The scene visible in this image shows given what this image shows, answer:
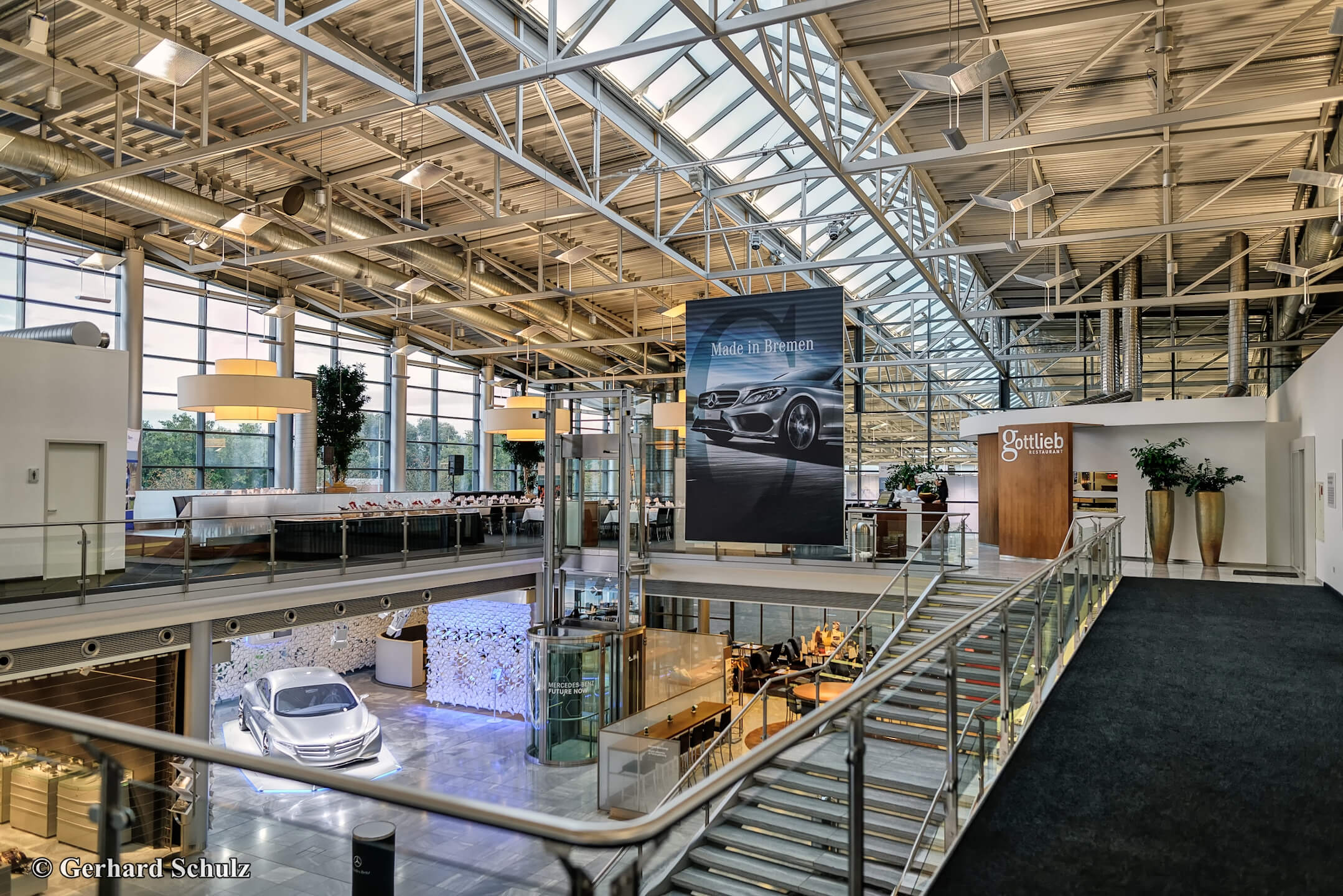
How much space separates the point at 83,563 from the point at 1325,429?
1582 centimetres

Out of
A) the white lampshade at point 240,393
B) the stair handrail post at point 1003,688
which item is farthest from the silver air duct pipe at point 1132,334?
the white lampshade at point 240,393

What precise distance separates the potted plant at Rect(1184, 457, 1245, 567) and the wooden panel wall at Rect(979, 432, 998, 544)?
3655 mm

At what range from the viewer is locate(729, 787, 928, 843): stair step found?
117 inches

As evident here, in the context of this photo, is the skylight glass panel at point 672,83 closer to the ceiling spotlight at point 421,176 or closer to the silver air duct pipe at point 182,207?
the ceiling spotlight at point 421,176

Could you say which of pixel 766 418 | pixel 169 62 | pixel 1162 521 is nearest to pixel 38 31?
pixel 169 62

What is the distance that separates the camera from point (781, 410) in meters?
11.3

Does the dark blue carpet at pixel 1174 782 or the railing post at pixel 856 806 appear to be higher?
the railing post at pixel 856 806

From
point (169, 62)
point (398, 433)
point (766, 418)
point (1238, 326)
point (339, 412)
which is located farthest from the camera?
point (398, 433)

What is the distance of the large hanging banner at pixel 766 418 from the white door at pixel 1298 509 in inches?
350

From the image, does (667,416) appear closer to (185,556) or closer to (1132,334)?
(185,556)

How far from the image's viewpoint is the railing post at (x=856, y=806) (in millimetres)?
2719

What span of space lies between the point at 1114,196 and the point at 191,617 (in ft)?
51.1

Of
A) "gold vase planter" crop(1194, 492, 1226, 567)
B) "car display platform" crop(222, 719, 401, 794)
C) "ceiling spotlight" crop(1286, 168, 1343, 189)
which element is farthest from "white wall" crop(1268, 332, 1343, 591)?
"car display platform" crop(222, 719, 401, 794)

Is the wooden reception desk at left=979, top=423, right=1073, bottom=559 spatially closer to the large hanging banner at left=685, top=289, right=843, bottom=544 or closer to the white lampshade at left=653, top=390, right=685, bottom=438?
the large hanging banner at left=685, top=289, right=843, bottom=544
